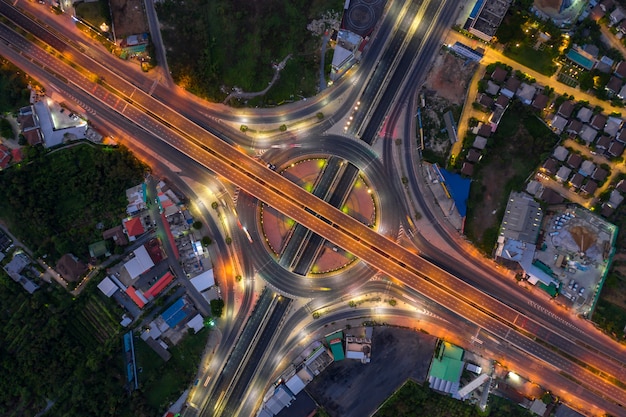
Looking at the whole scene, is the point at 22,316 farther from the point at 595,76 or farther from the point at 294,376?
the point at 595,76

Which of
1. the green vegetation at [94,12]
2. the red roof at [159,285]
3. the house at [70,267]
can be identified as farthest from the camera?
the green vegetation at [94,12]

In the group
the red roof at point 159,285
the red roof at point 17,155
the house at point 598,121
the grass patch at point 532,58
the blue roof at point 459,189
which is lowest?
the red roof at point 159,285

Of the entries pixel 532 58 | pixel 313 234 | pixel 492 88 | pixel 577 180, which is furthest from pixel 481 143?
pixel 313 234

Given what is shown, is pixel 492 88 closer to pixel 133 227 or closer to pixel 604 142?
pixel 604 142

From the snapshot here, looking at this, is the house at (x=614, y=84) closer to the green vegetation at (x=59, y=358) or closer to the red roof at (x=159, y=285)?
the red roof at (x=159, y=285)

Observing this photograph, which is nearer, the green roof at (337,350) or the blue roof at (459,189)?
the green roof at (337,350)

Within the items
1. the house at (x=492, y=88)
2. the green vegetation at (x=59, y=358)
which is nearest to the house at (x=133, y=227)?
the green vegetation at (x=59, y=358)
